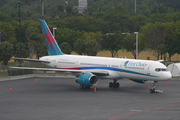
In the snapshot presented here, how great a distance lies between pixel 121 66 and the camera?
37.8 metres

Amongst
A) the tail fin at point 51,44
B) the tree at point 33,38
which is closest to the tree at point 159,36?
the tree at point 33,38

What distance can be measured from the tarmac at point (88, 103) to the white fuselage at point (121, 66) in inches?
75.1

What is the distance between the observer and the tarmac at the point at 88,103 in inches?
933

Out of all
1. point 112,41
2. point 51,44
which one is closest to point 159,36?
point 112,41

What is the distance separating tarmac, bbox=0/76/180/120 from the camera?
23.7 meters

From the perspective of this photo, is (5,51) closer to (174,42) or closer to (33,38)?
(33,38)

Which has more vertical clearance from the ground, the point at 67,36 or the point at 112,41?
the point at 67,36

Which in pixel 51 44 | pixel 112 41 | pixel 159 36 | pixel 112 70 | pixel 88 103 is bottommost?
pixel 88 103

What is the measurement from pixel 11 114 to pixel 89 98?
31.9 feet

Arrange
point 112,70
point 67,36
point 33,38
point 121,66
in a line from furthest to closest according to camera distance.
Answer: point 67,36, point 33,38, point 112,70, point 121,66

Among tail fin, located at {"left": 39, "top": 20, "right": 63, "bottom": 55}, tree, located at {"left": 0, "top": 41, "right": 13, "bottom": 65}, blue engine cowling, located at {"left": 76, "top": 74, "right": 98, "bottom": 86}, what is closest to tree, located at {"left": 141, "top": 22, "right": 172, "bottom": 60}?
tree, located at {"left": 0, "top": 41, "right": 13, "bottom": 65}

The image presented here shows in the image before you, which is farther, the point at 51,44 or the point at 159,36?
the point at 159,36

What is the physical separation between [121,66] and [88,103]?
33.2ft

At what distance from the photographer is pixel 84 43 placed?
7900 centimetres
